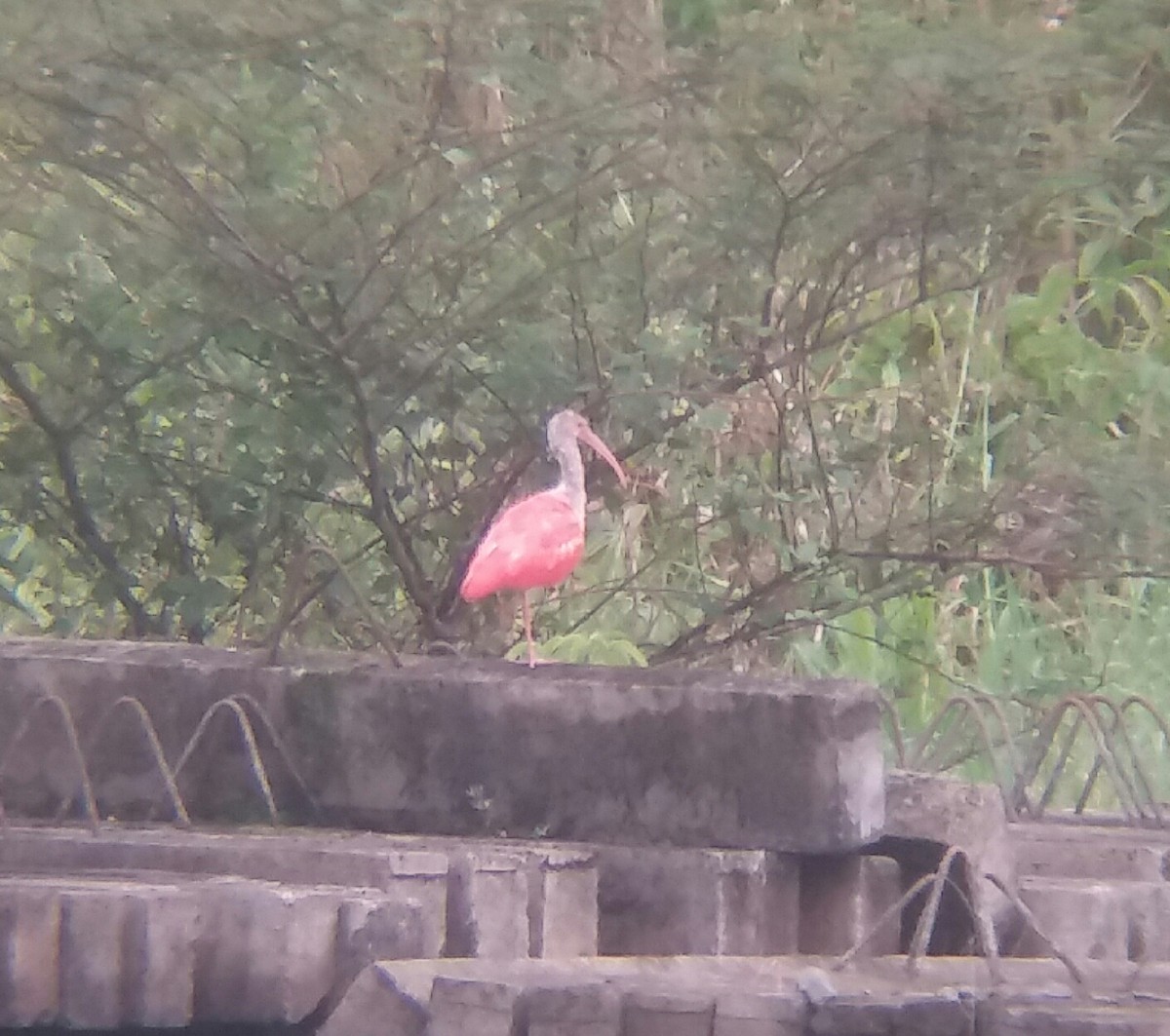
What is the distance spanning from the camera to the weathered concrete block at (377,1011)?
9.29 feet

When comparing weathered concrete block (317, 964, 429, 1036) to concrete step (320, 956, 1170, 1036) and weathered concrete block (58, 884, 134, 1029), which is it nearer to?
concrete step (320, 956, 1170, 1036)

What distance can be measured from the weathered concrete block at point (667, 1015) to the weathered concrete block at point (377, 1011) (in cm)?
30

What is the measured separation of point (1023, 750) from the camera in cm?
752

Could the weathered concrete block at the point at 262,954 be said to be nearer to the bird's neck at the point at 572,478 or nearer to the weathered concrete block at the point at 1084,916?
the weathered concrete block at the point at 1084,916

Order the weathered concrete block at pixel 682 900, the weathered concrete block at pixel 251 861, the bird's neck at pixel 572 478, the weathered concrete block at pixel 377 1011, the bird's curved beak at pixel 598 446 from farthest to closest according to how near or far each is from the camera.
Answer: the bird's curved beak at pixel 598 446 → the bird's neck at pixel 572 478 → the weathered concrete block at pixel 682 900 → the weathered concrete block at pixel 251 861 → the weathered concrete block at pixel 377 1011

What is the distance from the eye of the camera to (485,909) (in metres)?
3.71

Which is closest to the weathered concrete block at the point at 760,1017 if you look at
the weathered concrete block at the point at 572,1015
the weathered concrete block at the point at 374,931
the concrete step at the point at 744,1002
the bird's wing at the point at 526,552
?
the concrete step at the point at 744,1002

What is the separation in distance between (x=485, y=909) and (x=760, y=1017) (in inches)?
43.8

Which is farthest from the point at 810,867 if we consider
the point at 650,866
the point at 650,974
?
the point at 650,974

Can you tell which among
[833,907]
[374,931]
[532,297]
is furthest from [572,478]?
[374,931]

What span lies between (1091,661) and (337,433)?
3637 millimetres

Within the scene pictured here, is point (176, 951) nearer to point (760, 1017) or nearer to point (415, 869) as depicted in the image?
point (415, 869)

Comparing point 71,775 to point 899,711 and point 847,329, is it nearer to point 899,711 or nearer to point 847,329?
point 847,329

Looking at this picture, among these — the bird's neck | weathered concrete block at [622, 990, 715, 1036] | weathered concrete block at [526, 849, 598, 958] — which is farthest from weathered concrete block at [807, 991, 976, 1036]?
the bird's neck
